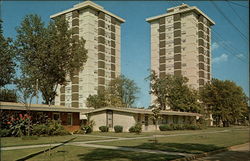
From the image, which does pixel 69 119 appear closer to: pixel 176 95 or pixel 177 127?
pixel 177 127

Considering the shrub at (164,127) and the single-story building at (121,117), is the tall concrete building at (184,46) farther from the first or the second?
the single-story building at (121,117)

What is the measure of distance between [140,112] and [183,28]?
5869 cm

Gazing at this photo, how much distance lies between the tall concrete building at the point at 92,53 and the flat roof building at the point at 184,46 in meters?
15.6

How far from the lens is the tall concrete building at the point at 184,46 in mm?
89188

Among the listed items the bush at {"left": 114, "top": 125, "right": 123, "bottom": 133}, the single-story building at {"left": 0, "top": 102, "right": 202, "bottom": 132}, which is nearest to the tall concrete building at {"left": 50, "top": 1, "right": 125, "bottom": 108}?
the single-story building at {"left": 0, "top": 102, "right": 202, "bottom": 132}

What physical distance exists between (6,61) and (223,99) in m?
47.3

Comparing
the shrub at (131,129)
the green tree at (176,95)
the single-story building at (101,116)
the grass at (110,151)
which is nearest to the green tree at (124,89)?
the green tree at (176,95)

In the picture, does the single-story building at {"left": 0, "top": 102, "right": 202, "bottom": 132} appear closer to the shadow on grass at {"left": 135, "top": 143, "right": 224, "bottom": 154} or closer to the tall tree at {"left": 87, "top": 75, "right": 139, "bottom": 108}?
the shadow on grass at {"left": 135, "top": 143, "right": 224, "bottom": 154}

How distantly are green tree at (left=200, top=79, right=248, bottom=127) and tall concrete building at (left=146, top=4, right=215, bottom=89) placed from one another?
19.9m

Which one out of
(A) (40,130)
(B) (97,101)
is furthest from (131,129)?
(B) (97,101)

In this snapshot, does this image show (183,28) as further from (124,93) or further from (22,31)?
(22,31)

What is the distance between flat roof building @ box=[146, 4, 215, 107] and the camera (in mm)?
89188

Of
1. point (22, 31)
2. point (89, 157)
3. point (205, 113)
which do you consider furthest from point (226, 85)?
point (89, 157)

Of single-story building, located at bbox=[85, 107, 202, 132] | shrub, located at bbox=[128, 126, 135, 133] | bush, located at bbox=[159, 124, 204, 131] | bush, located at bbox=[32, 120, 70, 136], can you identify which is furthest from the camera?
bush, located at bbox=[159, 124, 204, 131]
